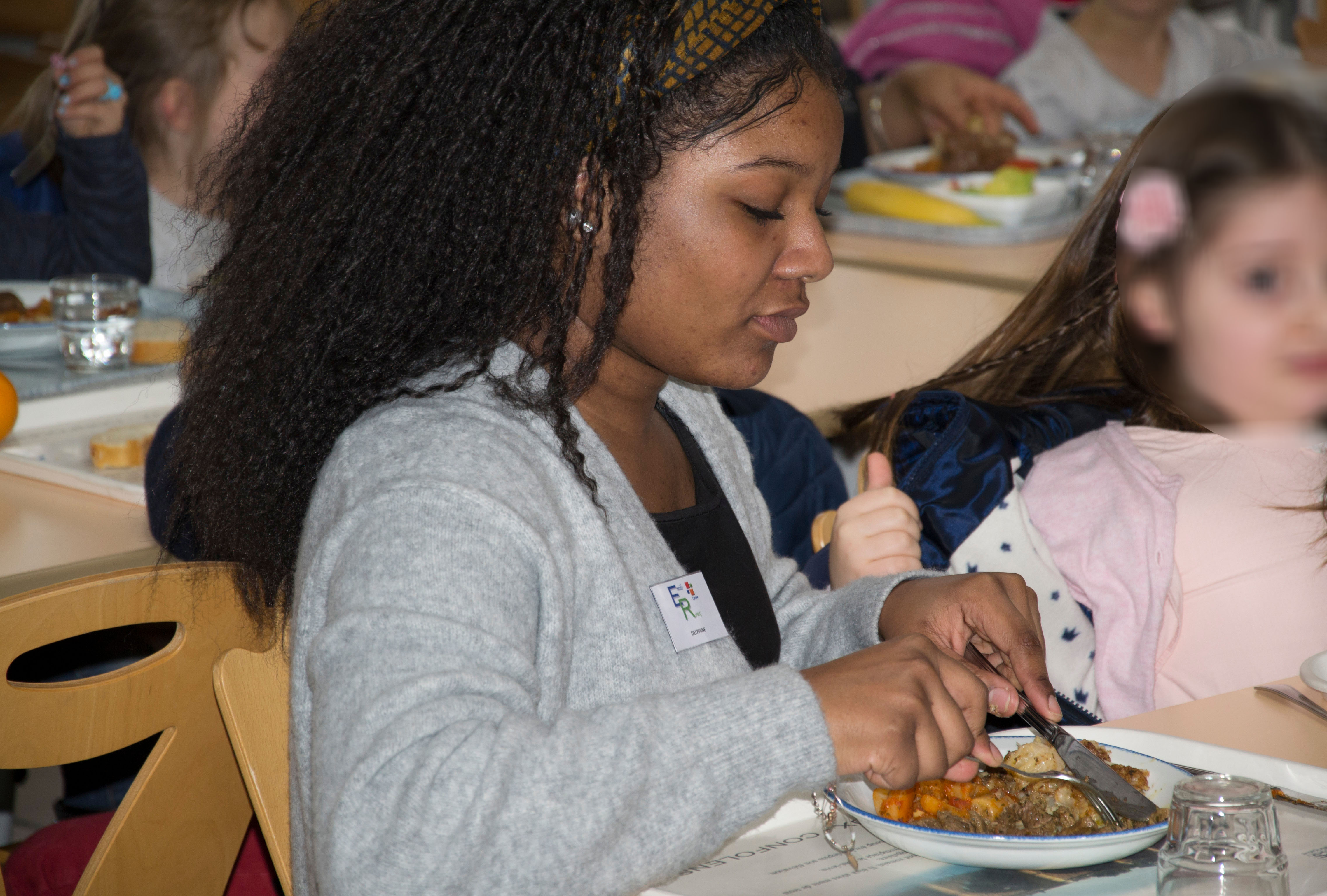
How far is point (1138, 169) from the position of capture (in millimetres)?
614

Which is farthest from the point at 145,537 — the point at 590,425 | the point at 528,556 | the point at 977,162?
the point at 977,162

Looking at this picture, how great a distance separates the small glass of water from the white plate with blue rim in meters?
1.47

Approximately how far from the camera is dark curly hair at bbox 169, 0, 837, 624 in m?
0.79

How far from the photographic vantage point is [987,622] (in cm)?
93

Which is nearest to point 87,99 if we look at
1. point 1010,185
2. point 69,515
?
point 69,515

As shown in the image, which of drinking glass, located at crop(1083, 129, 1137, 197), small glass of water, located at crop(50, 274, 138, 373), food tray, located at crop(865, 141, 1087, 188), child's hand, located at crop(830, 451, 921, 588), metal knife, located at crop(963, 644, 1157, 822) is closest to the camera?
metal knife, located at crop(963, 644, 1157, 822)

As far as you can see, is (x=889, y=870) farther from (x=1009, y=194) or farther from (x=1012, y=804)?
(x=1009, y=194)

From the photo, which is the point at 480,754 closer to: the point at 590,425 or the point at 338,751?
the point at 338,751

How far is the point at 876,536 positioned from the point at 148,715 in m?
0.62

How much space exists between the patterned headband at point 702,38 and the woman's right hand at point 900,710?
0.35m

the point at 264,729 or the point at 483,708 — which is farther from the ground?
the point at 483,708

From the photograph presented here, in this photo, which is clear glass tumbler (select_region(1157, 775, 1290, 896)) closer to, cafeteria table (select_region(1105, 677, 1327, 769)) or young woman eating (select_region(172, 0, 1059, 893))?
young woman eating (select_region(172, 0, 1059, 893))

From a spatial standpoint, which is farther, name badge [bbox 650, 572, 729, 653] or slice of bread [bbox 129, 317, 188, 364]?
slice of bread [bbox 129, 317, 188, 364]

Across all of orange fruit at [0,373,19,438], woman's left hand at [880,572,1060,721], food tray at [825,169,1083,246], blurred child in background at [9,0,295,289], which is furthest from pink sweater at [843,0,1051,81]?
woman's left hand at [880,572,1060,721]
